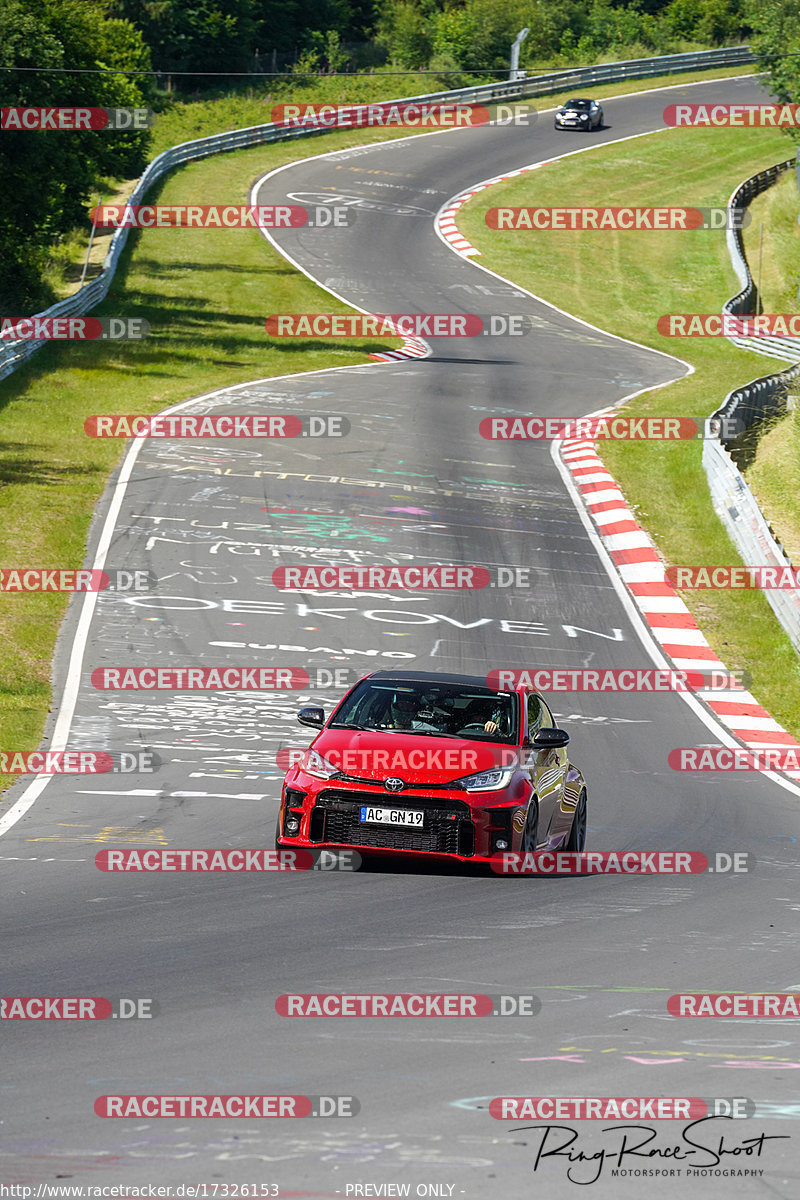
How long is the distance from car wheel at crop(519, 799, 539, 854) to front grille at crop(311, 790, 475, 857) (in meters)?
0.50

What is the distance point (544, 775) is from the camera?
11.7 meters

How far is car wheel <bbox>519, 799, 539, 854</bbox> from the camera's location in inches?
437

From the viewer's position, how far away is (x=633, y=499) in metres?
29.8

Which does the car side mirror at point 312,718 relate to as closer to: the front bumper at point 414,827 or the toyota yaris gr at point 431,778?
the toyota yaris gr at point 431,778

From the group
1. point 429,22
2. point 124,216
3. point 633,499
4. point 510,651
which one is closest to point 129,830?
point 510,651

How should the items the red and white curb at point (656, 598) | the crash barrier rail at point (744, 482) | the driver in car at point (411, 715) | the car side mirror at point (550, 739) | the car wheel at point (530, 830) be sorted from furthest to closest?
the crash barrier rail at point (744, 482), the red and white curb at point (656, 598), the driver in car at point (411, 715), the car side mirror at point (550, 739), the car wheel at point (530, 830)

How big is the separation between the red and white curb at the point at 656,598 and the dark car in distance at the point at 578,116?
43279 mm

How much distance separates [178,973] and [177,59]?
82562mm

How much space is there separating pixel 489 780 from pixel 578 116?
67.2 meters

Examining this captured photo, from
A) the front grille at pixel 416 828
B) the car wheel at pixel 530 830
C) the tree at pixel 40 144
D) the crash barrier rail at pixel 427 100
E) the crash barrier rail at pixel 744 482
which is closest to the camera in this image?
the front grille at pixel 416 828

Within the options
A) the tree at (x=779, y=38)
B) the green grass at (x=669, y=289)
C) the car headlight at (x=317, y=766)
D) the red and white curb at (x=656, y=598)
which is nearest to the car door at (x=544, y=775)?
the car headlight at (x=317, y=766)

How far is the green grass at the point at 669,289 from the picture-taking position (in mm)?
23781

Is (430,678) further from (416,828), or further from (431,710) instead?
(416,828)

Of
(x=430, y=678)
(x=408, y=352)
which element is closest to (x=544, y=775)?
(x=430, y=678)
